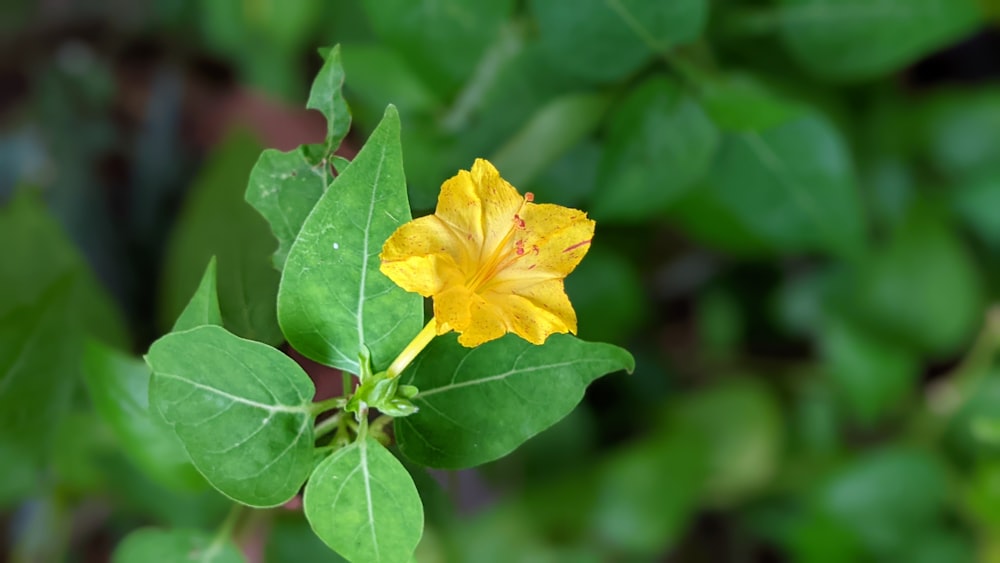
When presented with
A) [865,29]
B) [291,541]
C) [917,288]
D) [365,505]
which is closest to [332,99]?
[365,505]

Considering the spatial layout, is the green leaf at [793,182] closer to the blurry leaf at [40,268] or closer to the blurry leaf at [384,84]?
the blurry leaf at [384,84]

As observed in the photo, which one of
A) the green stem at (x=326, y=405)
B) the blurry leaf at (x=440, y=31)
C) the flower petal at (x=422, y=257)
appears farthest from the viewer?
the blurry leaf at (x=440, y=31)

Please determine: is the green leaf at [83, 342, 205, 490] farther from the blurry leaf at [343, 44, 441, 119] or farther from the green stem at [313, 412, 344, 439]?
the blurry leaf at [343, 44, 441, 119]

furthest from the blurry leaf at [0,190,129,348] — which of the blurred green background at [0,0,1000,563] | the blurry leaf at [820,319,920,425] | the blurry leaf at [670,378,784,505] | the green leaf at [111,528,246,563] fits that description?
the blurry leaf at [820,319,920,425]

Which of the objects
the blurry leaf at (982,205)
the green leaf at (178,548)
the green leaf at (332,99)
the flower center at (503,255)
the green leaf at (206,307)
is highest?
the green leaf at (332,99)

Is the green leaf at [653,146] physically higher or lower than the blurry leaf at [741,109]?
lower

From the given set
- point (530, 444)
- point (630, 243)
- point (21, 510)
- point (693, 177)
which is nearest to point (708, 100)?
point (693, 177)

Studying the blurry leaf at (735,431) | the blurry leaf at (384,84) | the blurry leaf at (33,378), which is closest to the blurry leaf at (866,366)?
the blurry leaf at (735,431)

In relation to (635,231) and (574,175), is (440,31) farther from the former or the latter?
(635,231)
